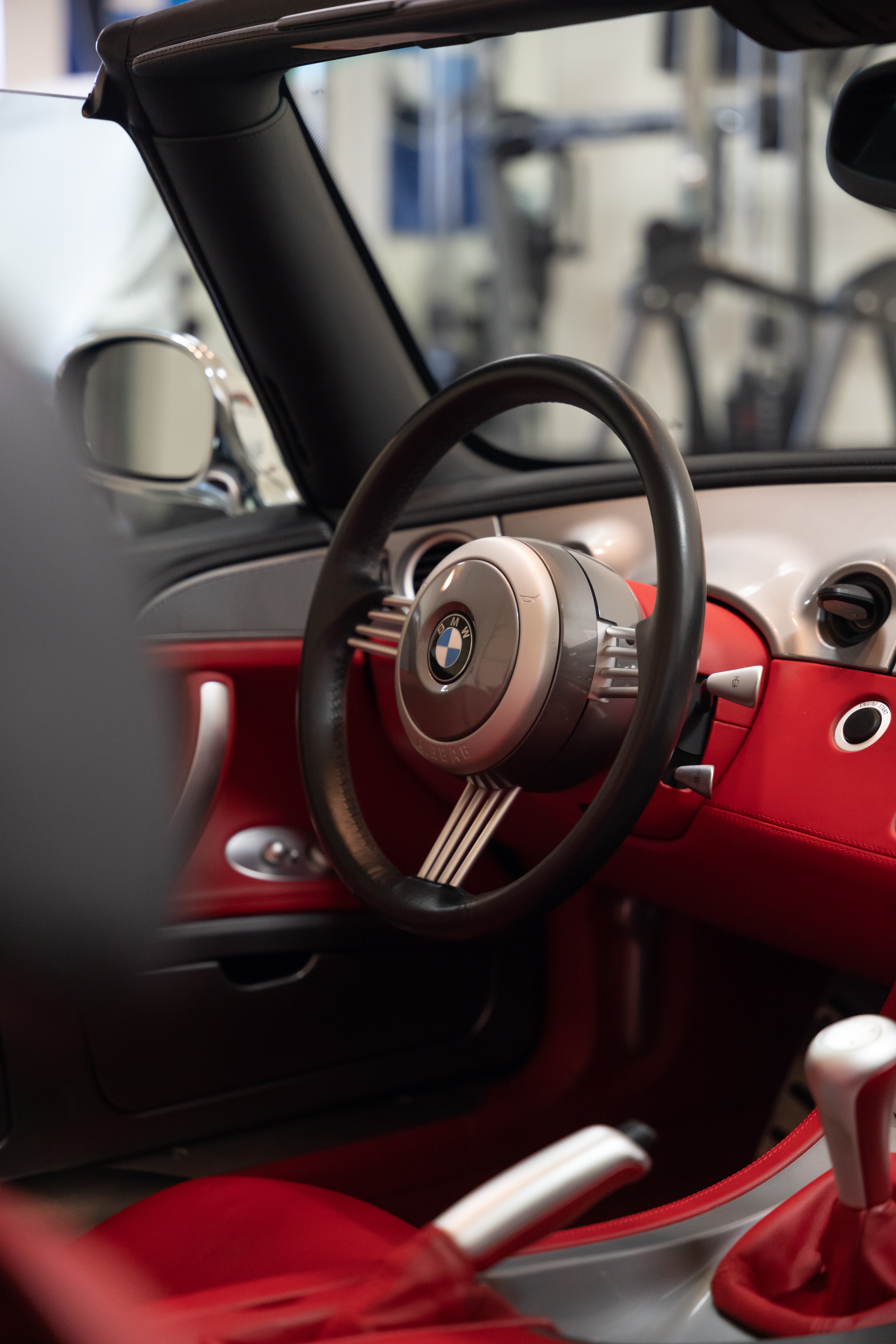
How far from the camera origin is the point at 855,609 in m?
1.00

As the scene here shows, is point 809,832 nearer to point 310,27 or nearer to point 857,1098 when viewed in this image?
point 857,1098

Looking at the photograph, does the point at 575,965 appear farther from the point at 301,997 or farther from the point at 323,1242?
the point at 323,1242

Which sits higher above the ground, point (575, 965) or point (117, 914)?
point (117, 914)

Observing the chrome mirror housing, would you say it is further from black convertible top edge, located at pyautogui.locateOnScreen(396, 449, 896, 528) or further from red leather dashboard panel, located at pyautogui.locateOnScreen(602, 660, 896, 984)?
red leather dashboard panel, located at pyautogui.locateOnScreen(602, 660, 896, 984)

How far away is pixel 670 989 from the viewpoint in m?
1.53

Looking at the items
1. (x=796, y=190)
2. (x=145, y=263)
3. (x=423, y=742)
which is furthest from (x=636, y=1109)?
(x=796, y=190)

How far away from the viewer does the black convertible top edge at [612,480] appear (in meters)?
1.14

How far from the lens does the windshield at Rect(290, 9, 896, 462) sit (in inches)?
176

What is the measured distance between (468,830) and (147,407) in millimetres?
854

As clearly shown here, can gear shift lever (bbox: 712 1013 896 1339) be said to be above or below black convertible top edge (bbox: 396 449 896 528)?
below

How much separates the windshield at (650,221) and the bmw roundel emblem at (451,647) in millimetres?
2972

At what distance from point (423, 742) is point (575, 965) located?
64 cm

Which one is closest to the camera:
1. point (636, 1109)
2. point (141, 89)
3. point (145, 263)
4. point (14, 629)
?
point (14, 629)

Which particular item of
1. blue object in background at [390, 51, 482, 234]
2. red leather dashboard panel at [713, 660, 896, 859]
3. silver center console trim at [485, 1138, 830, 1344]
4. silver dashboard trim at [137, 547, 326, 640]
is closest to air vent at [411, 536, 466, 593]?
silver dashboard trim at [137, 547, 326, 640]
